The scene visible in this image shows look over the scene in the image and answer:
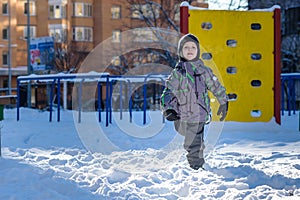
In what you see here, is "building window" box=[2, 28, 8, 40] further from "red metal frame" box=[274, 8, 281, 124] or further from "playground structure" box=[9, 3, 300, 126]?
"red metal frame" box=[274, 8, 281, 124]

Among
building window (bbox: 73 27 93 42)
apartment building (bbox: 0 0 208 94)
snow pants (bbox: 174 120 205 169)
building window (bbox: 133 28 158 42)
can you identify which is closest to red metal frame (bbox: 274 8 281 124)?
snow pants (bbox: 174 120 205 169)

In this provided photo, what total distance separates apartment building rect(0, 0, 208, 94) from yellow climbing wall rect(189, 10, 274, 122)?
102 feet

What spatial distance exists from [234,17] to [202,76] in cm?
595

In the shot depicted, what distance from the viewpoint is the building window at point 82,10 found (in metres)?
47.3

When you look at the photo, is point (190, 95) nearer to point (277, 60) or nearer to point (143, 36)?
point (277, 60)

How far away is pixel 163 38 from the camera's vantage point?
26.9 m

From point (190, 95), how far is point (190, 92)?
3 cm

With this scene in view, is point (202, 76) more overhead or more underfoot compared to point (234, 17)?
more underfoot

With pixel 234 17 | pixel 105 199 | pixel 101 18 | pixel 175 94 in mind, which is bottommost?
Answer: pixel 105 199

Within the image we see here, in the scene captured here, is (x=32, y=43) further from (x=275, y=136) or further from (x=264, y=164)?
(x=264, y=164)

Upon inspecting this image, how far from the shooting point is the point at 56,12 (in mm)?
45781

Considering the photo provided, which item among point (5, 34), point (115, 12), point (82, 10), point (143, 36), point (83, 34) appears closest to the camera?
point (143, 36)

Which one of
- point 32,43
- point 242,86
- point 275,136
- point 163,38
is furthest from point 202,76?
point 32,43

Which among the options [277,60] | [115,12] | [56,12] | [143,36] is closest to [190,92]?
[277,60]
